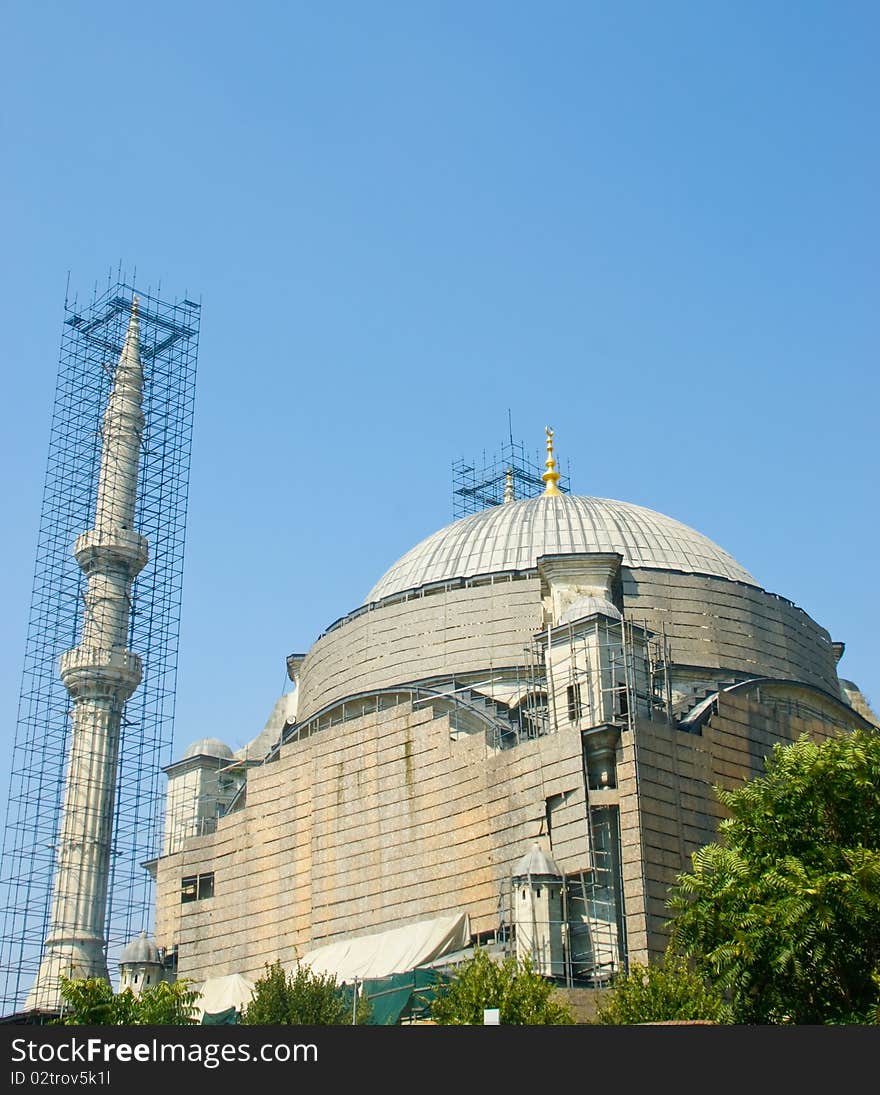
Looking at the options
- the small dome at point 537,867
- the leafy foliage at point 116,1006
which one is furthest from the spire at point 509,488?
the leafy foliage at point 116,1006

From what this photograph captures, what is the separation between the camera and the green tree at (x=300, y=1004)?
3175 cm

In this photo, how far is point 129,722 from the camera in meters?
53.4

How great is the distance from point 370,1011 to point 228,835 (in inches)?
543

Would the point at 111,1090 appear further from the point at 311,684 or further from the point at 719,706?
the point at 311,684

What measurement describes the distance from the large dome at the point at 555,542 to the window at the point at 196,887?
1216cm

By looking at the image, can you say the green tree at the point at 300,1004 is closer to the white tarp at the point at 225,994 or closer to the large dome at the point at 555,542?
the white tarp at the point at 225,994

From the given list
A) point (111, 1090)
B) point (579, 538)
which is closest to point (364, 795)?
point (579, 538)

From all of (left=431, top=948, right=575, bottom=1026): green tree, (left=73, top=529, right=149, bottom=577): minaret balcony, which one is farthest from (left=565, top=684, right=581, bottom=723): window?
(left=73, top=529, right=149, bottom=577): minaret balcony

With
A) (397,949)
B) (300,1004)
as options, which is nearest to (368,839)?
(397,949)

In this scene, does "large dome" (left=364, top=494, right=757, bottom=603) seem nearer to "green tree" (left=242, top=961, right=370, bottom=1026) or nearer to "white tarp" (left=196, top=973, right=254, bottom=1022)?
"white tarp" (left=196, top=973, right=254, bottom=1022)

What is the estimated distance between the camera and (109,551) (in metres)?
54.6

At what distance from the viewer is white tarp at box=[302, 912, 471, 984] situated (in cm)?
3641

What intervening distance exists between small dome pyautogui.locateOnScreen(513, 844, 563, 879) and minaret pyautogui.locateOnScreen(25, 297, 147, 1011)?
57.5 feet

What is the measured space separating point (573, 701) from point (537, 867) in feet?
17.6
